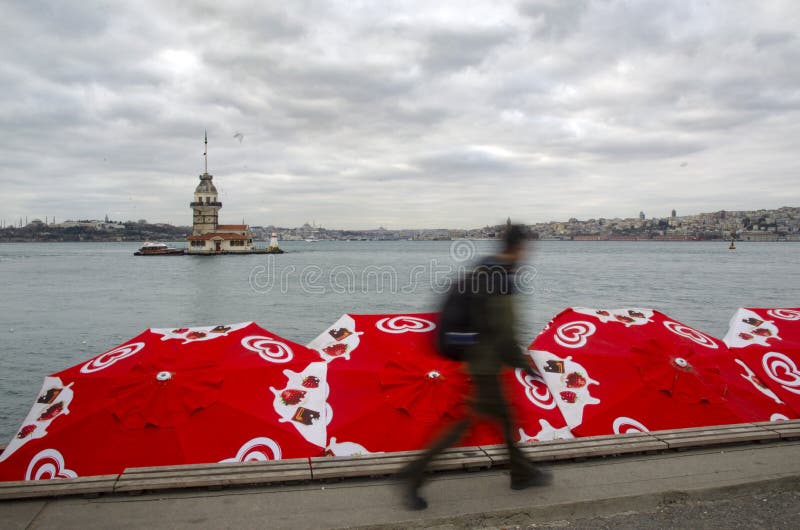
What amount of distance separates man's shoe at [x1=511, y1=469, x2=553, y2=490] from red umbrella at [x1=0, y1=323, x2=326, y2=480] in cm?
174

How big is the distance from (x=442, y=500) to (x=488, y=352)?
1.04 m

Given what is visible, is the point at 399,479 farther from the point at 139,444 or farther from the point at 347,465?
the point at 139,444

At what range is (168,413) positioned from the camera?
5.16 m

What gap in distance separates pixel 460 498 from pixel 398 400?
1.44 metres

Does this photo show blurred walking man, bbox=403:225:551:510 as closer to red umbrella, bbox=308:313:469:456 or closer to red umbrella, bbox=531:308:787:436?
red umbrella, bbox=308:313:469:456

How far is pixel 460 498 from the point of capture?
4.08 m

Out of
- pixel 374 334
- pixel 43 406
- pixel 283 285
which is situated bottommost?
pixel 283 285

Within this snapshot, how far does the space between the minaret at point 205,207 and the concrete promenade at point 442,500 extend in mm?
124309

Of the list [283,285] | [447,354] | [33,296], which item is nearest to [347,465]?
[447,354]

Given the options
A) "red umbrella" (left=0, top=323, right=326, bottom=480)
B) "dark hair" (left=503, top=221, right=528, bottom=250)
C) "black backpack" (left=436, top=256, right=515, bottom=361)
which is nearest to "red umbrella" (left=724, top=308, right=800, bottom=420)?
"dark hair" (left=503, top=221, right=528, bottom=250)

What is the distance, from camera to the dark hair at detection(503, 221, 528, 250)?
4238 mm

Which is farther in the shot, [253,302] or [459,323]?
[253,302]

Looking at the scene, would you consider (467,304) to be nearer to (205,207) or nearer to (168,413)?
(168,413)

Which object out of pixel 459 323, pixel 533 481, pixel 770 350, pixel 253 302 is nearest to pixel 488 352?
pixel 459 323
